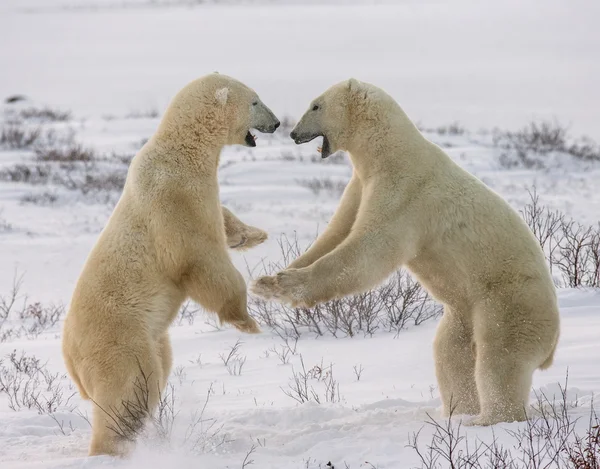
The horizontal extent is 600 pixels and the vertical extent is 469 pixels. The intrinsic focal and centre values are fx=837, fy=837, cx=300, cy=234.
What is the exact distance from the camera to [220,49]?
70125mm

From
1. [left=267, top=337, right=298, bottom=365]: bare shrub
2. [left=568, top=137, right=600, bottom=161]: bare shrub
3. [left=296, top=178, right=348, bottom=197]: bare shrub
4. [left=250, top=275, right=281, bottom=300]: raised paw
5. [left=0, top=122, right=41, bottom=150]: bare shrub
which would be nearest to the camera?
[left=250, top=275, right=281, bottom=300]: raised paw

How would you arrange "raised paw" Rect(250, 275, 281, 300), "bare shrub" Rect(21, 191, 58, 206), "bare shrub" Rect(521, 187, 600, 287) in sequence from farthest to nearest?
"bare shrub" Rect(21, 191, 58, 206)
"bare shrub" Rect(521, 187, 600, 287)
"raised paw" Rect(250, 275, 281, 300)

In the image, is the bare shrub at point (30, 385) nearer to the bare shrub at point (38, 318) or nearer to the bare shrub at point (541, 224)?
the bare shrub at point (38, 318)

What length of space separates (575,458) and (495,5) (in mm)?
109503

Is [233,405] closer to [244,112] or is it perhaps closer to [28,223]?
[244,112]

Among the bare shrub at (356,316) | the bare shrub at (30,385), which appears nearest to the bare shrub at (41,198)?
the bare shrub at (30,385)

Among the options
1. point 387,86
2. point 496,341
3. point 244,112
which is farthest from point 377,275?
point 387,86

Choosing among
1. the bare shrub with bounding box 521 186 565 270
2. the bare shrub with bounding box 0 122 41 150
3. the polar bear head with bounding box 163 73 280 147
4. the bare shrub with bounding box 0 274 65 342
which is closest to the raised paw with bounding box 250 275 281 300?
the polar bear head with bounding box 163 73 280 147

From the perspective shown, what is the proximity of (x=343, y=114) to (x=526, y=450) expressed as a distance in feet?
6.64

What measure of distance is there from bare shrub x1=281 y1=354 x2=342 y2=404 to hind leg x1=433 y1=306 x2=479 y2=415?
72 cm

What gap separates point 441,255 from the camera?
434 centimetres

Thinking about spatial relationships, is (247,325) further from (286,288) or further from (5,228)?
(5,228)

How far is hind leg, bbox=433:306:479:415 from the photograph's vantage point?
14.8 ft

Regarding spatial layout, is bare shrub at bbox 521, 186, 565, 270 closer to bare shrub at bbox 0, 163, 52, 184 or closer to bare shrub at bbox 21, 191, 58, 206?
bare shrub at bbox 21, 191, 58, 206
